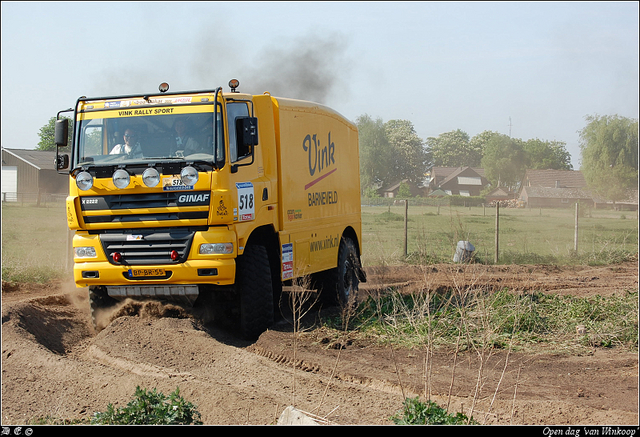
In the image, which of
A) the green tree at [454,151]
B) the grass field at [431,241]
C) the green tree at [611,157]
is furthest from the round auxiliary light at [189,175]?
the green tree at [454,151]

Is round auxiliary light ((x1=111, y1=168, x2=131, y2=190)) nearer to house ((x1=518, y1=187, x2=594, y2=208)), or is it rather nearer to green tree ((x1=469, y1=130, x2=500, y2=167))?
house ((x1=518, y1=187, x2=594, y2=208))

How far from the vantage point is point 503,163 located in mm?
68062

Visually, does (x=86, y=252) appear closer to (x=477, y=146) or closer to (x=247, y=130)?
(x=247, y=130)

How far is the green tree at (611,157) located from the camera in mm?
41125

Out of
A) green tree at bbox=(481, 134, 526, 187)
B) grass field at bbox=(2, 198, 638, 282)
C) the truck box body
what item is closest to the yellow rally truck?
the truck box body

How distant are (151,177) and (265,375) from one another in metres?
2.98

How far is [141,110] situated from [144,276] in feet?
7.58

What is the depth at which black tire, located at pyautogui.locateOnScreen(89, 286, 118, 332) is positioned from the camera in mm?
8969

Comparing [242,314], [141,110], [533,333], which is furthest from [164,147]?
[533,333]

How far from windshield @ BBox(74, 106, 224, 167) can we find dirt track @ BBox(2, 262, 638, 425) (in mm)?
2348

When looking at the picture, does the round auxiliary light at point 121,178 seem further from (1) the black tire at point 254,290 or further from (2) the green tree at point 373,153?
(2) the green tree at point 373,153

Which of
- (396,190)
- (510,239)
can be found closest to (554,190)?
(396,190)

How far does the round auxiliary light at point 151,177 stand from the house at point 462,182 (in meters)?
66.1

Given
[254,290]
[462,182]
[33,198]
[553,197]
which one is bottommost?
[254,290]
